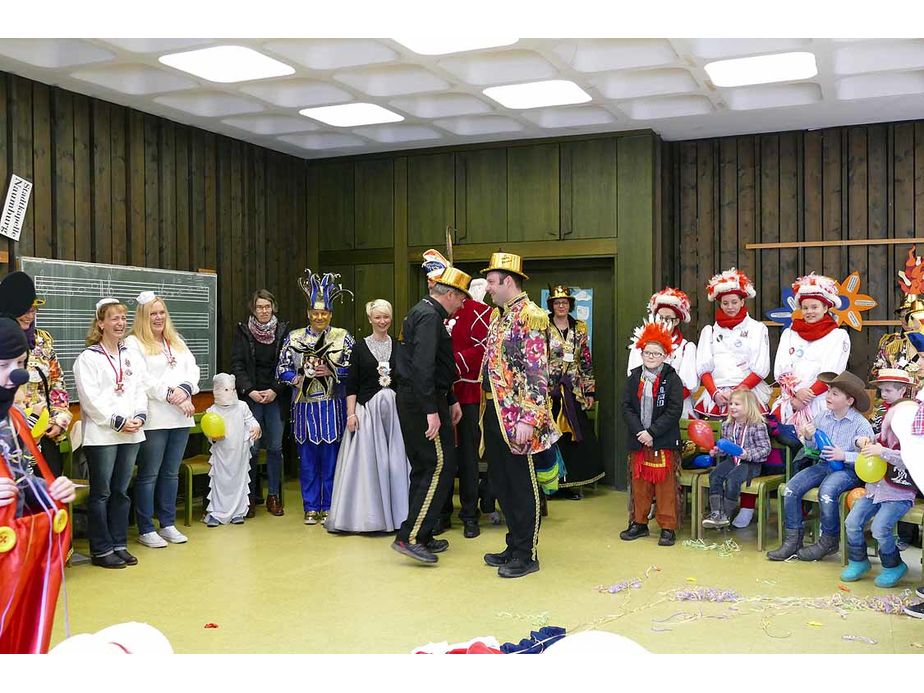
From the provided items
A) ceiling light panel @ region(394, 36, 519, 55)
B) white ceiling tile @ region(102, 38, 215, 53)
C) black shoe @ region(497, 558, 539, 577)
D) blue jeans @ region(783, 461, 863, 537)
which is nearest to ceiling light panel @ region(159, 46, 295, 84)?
white ceiling tile @ region(102, 38, 215, 53)

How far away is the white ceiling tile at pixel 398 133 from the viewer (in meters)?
6.95

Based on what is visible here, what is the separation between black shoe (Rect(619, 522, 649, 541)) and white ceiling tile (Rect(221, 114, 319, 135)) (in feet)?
12.6

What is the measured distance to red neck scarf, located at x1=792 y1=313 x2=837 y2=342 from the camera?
5.67m

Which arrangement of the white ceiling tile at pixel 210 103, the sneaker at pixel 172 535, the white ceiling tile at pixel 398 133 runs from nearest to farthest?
the sneaker at pixel 172 535
the white ceiling tile at pixel 210 103
the white ceiling tile at pixel 398 133

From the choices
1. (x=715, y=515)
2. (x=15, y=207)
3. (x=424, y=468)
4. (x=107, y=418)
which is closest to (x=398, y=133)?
(x=15, y=207)

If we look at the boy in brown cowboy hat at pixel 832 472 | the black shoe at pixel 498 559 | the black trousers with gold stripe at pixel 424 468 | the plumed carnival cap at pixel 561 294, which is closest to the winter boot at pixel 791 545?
the boy in brown cowboy hat at pixel 832 472

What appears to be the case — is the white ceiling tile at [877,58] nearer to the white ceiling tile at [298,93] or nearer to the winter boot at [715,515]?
the winter boot at [715,515]

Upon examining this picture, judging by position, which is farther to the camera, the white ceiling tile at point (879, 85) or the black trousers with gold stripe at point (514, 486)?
the white ceiling tile at point (879, 85)

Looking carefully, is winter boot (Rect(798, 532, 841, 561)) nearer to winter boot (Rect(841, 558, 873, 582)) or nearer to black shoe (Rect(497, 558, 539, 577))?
winter boot (Rect(841, 558, 873, 582))

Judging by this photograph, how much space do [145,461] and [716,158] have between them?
4942 millimetres

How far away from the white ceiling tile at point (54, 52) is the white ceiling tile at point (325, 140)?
7.28 feet

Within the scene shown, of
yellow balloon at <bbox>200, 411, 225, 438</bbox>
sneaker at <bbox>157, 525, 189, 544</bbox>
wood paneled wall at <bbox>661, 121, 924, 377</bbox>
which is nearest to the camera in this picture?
sneaker at <bbox>157, 525, 189, 544</bbox>

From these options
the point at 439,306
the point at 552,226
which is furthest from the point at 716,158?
the point at 439,306
